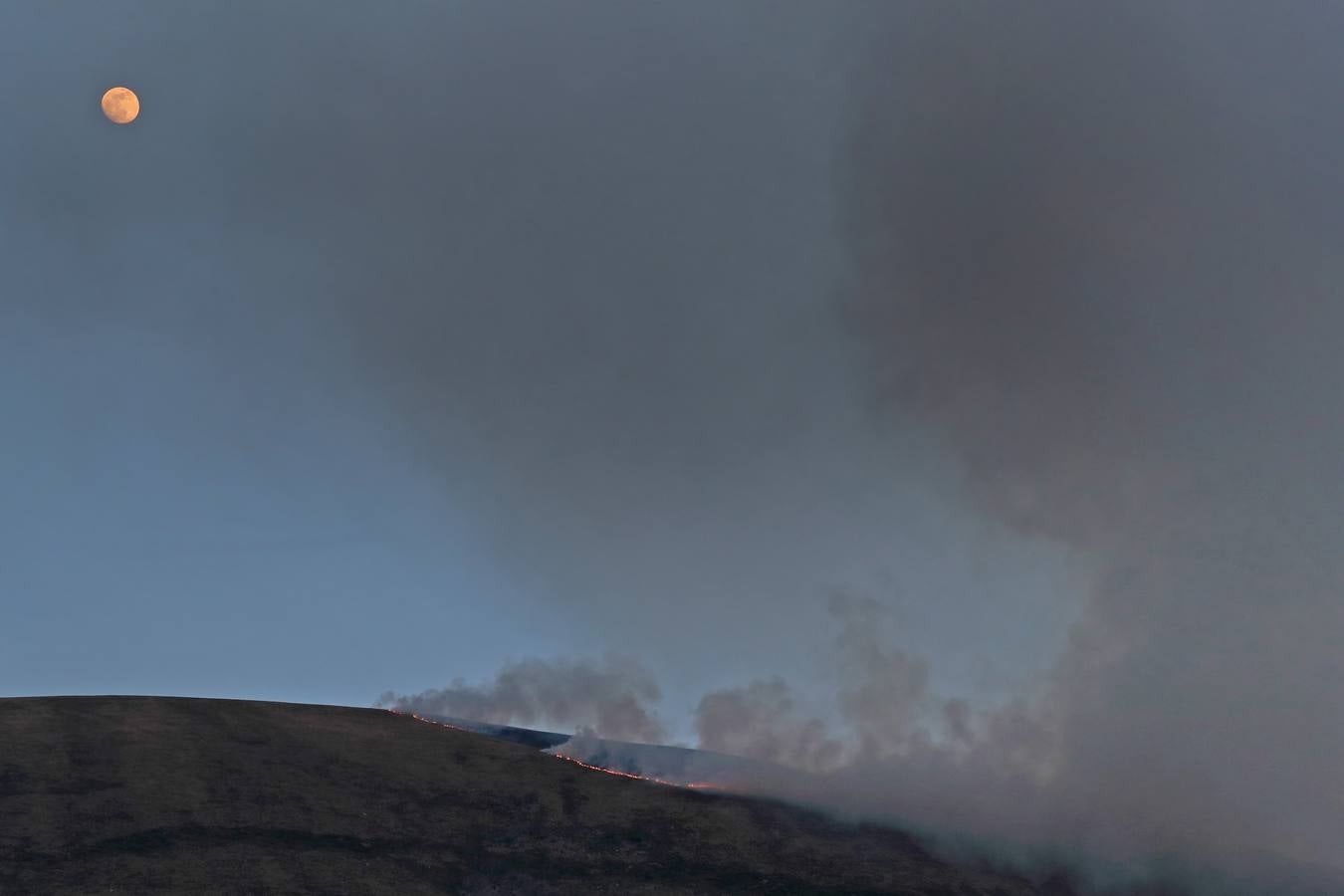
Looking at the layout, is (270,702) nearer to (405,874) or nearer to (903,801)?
(405,874)

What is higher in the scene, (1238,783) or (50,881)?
(1238,783)

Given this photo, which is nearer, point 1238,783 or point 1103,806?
point 1103,806

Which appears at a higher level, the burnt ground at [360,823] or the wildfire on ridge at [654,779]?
the wildfire on ridge at [654,779]

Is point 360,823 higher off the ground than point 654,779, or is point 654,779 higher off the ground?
point 654,779

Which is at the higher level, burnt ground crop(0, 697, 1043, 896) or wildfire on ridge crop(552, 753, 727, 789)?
wildfire on ridge crop(552, 753, 727, 789)

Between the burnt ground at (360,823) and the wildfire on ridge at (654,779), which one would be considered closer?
the burnt ground at (360,823)

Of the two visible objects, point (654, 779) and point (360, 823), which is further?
point (654, 779)

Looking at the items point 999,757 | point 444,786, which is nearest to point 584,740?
point 444,786

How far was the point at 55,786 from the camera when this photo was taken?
9156cm

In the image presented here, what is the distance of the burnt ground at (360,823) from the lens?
83188 millimetres

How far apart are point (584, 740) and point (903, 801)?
3207cm

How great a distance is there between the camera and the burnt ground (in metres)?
83.2

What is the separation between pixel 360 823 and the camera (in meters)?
93.8

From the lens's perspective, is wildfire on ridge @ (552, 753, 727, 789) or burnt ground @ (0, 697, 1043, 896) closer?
burnt ground @ (0, 697, 1043, 896)
